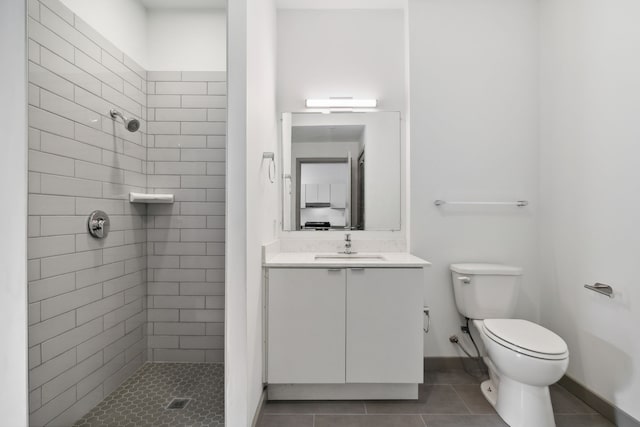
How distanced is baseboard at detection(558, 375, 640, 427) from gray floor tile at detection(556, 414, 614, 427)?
3cm

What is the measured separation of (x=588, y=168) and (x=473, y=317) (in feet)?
3.59

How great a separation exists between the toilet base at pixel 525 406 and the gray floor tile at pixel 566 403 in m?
0.27

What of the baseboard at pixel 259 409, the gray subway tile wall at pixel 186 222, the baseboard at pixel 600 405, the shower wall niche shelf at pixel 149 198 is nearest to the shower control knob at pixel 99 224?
the shower wall niche shelf at pixel 149 198

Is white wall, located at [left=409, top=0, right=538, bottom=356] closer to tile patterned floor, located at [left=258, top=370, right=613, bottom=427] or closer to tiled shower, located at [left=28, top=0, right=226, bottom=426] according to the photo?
tile patterned floor, located at [left=258, top=370, right=613, bottom=427]

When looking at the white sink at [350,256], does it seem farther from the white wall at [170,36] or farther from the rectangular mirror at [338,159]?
the white wall at [170,36]

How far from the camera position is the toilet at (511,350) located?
1.47 m

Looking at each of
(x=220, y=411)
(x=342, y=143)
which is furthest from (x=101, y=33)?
(x=220, y=411)

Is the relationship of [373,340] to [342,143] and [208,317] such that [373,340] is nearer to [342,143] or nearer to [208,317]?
[208,317]

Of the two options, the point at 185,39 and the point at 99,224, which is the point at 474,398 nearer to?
the point at 99,224

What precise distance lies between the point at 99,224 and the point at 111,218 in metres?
0.09

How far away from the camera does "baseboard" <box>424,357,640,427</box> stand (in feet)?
5.14

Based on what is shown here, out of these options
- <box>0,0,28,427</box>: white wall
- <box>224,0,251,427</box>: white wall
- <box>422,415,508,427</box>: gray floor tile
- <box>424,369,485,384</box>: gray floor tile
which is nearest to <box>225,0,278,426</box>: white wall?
<box>224,0,251,427</box>: white wall

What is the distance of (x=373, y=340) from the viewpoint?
1.76 m

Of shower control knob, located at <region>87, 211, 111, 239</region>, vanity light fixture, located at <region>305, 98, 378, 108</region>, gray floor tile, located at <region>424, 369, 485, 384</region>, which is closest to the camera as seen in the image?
shower control knob, located at <region>87, 211, 111, 239</region>
